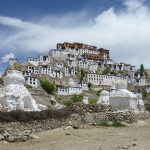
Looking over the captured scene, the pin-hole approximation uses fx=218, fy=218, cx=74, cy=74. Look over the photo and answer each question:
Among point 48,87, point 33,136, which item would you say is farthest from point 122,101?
point 48,87

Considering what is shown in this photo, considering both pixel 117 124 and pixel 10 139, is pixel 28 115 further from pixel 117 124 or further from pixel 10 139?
pixel 117 124

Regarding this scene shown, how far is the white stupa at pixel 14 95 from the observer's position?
1308 cm

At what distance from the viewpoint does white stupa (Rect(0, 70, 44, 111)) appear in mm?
13082

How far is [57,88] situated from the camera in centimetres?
7650

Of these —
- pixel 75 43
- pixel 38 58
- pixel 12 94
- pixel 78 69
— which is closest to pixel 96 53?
pixel 75 43

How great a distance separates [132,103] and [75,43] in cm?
9968

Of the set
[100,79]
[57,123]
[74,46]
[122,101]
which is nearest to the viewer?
[57,123]

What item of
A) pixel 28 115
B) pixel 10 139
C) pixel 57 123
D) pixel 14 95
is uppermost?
pixel 14 95

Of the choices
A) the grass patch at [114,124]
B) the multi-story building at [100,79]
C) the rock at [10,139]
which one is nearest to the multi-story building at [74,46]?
the multi-story building at [100,79]

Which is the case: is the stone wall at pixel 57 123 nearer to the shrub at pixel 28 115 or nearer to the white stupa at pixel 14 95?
the shrub at pixel 28 115

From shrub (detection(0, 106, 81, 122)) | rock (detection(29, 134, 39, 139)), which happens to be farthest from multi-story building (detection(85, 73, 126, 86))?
rock (detection(29, 134, 39, 139))

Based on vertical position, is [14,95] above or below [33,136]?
above

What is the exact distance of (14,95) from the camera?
13.2 meters

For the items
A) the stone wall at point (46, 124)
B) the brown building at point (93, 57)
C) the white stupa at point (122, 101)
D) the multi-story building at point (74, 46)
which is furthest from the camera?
the brown building at point (93, 57)
